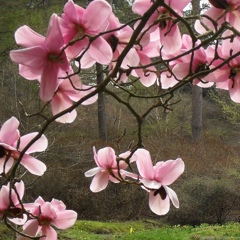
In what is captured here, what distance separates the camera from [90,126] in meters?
11.2

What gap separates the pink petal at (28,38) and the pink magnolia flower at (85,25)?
43 mm

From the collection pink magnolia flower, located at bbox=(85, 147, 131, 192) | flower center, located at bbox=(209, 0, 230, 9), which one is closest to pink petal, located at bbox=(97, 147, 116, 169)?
pink magnolia flower, located at bbox=(85, 147, 131, 192)

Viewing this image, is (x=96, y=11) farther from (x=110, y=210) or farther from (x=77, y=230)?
(x=110, y=210)

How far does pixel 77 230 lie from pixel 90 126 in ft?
14.8

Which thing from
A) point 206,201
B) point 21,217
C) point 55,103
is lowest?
point 21,217

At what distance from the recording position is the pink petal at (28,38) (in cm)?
51

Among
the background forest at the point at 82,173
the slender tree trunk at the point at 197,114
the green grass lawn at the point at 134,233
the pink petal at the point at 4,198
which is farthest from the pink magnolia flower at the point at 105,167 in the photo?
the slender tree trunk at the point at 197,114

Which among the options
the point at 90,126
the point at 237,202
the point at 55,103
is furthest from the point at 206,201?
the point at 55,103

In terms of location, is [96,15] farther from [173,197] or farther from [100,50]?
[173,197]

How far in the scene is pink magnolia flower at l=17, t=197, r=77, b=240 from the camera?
62 centimetres

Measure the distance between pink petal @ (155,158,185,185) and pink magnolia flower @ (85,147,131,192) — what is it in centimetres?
4

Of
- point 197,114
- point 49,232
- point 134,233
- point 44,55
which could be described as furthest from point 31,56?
point 197,114

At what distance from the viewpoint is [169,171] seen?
65 centimetres

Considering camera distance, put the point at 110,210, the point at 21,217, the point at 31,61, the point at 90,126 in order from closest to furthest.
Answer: the point at 31,61
the point at 21,217
the point at 110,210
the point at 90,126
